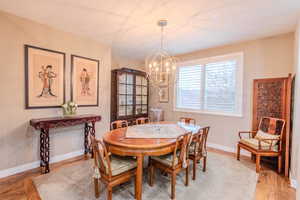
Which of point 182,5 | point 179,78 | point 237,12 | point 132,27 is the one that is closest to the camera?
point 182,5

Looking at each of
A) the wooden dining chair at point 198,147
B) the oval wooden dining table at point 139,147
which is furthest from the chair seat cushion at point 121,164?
the wooden dining chair at point 198,147

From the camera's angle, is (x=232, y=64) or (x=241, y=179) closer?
(x=241, y=179)

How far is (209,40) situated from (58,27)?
3202 millimetres

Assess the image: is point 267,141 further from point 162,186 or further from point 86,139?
point 86,139

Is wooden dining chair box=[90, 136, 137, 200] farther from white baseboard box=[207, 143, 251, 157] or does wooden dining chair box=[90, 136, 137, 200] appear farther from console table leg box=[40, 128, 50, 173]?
white baseboard box=[207, 143, 251, 157]

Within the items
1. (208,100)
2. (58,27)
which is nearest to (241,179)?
(208,100)

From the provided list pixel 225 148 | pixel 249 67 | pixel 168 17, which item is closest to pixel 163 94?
pixel 225 148

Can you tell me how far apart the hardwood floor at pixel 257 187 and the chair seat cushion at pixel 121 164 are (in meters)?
1.11

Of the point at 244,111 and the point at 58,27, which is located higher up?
the point at 58,27

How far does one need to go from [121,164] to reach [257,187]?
2065 millimetres

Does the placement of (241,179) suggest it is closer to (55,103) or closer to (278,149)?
(278,149)

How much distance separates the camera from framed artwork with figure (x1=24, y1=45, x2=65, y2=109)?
8.86 feet

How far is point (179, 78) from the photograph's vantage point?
4.69m

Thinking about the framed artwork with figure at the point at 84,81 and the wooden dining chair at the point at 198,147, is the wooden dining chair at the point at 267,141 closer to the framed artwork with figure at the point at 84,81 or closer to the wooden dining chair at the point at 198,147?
the wooden dining chair at the point at 198,147
